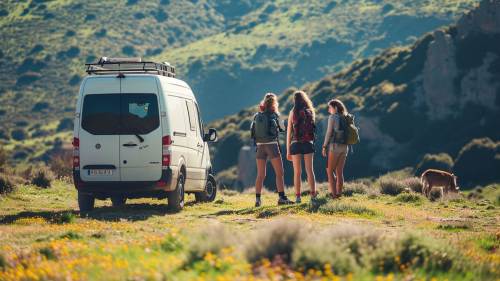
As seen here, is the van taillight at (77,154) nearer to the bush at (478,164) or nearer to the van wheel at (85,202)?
the van wheel at (85,202)

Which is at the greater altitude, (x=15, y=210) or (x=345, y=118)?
(x=345, y=118)

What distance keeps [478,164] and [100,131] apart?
44657 millimetres

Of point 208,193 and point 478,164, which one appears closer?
point 208,193

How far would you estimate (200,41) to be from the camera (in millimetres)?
162500

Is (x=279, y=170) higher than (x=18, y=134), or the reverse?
(x=18, y=134)

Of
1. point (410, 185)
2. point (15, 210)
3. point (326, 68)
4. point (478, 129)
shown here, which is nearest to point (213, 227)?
point (15, 210)

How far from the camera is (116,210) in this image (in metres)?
17.0

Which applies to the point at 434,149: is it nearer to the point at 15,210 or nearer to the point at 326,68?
the point at 15,210

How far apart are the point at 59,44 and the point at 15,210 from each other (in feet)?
404

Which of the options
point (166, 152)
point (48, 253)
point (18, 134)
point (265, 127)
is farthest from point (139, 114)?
point (18, 134)

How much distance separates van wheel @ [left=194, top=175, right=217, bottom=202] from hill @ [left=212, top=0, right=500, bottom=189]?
3871 cm

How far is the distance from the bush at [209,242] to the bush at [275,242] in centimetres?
35

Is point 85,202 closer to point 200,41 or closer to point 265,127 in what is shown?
point 265,127

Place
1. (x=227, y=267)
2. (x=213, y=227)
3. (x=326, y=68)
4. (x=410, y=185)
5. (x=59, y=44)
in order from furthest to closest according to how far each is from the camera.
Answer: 1. (x=326, y=68)
2. (x=59, y=44)
3. (x=410, y=185)
4. (x=213, y=227)
5. (x=227, y=267)
